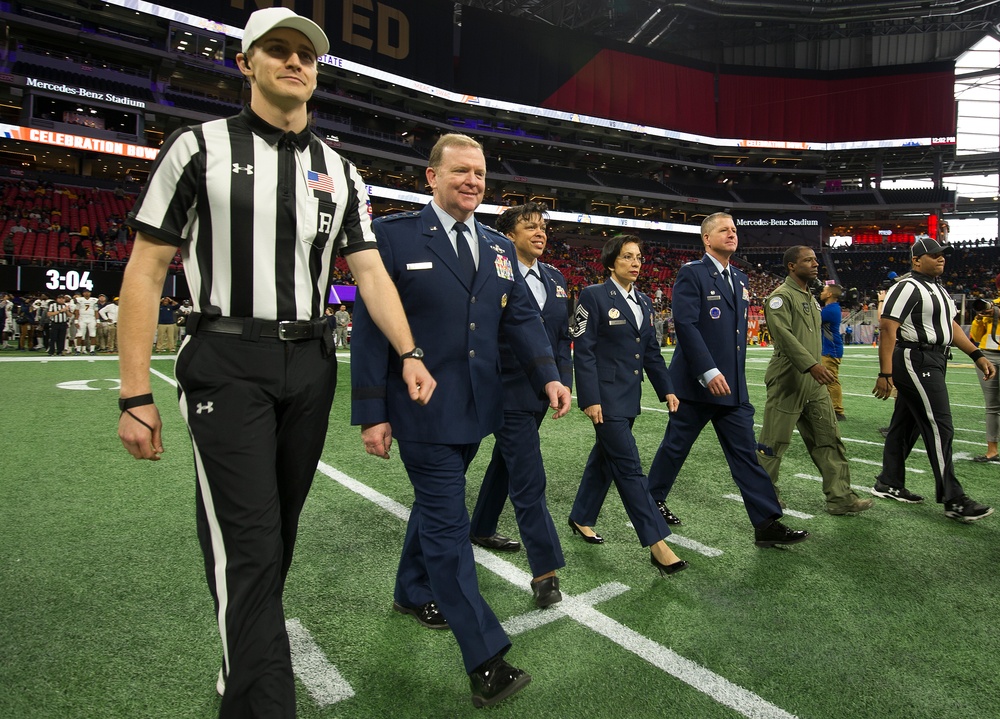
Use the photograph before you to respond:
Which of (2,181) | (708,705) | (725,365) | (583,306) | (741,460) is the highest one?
(2,181)

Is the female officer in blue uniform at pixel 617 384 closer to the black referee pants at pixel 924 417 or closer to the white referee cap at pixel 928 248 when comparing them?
the black referee pants at pixel 924 417

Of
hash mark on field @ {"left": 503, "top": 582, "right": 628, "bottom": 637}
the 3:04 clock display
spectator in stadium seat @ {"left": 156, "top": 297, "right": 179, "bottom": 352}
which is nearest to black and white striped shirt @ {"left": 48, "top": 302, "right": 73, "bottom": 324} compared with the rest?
spectator in stadium seat @ {"left": 156, "top": 297, "right": 179, "bottom": 352}

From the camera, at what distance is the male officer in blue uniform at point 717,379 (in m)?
3.57

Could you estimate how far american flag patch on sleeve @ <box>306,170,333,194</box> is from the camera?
1.81 m

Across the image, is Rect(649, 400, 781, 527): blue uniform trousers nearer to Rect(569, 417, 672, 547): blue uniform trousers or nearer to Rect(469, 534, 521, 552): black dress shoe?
Rect(569, 417, 672, 547): blue uniform trousers

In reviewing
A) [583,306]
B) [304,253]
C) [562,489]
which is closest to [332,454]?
[562,489]

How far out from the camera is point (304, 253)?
70.1 inches

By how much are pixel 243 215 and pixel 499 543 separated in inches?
99.1

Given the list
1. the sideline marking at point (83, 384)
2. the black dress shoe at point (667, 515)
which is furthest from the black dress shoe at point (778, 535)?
the sideline marking at point (83, 384)

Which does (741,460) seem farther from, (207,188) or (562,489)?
(207,188)

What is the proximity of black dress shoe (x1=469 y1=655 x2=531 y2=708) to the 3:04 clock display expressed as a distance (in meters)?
27.6

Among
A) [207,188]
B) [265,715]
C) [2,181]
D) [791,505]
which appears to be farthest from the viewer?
[2,181]

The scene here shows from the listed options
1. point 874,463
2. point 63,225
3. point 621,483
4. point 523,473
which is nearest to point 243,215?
point 523,473

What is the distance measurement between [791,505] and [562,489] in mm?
1725
